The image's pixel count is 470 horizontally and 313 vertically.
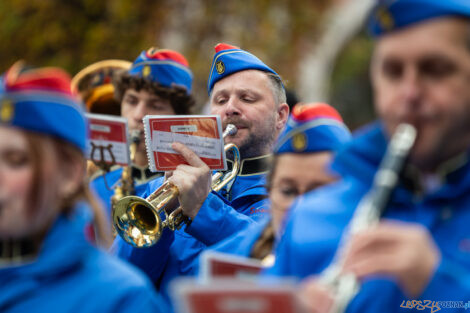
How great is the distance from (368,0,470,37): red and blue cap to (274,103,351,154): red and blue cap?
2.08 feet

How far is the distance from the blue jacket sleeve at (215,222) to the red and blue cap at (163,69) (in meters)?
1.51

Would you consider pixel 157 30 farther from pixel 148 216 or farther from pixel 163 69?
pixel 148 216

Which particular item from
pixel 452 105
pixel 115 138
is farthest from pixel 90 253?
pixel 115 138

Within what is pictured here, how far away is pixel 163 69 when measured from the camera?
18.2 feet

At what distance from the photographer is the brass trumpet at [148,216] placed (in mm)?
4184

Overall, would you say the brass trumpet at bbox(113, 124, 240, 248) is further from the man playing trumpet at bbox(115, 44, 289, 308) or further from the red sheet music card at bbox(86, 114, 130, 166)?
the red sheet music card at bbox(86, 114, 130, 166)

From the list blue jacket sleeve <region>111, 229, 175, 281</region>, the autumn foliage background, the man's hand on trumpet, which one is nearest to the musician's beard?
the man's hand on trumpet

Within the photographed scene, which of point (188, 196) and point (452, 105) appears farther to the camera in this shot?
point (188, 196)

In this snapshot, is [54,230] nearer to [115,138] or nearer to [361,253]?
[361,253]

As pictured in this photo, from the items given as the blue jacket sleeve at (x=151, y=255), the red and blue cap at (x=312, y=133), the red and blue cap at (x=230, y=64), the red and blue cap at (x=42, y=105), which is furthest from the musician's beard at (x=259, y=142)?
the red and blue cap at (x=42, y=105)

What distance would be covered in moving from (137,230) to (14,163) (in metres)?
2.09

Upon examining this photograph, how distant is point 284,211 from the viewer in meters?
2.72

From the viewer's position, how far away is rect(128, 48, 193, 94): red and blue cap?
217 inches

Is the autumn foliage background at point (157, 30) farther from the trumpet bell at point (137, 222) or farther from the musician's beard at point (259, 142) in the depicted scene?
the trumpet bell at point (137, 222)
